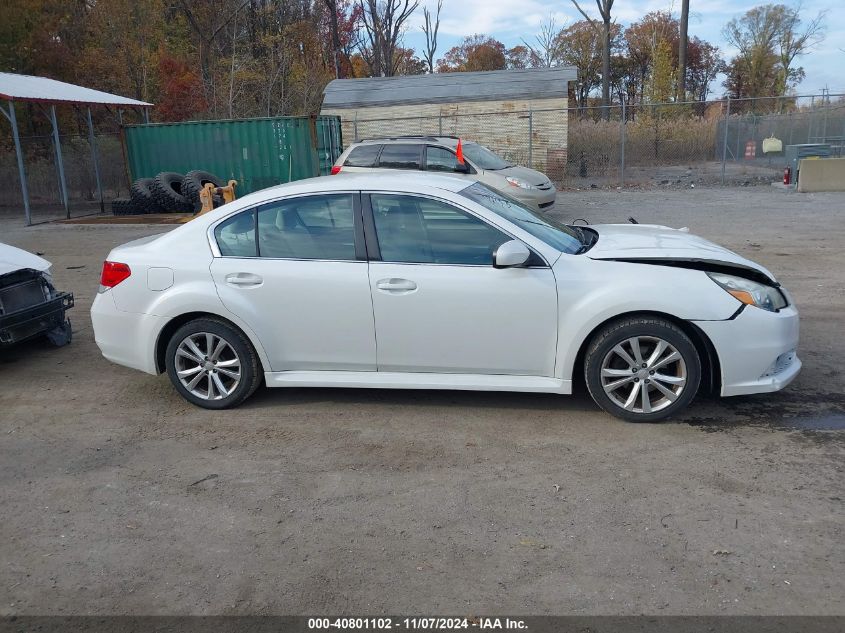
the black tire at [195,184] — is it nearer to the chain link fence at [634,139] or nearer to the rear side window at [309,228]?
the chain link fence at [634,139]

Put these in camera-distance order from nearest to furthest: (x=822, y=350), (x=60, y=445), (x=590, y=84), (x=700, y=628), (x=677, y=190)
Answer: (x=700, y=628) → (x=60, y=445) → (x=822, y=350) → (x=677, y=190) → (x=590, y=84)

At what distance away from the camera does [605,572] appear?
10.9 feet

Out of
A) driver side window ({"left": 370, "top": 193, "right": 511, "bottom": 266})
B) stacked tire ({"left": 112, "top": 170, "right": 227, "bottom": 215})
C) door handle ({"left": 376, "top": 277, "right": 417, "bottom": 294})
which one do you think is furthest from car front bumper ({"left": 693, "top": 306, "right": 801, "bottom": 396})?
stacked tire ({"left": 112, "top": 170, "right": 227, "bottom": 215})

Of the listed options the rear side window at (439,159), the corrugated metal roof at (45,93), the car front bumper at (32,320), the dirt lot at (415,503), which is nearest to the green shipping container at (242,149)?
the corrugated metal roof at (45,93)

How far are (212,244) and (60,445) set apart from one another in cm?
167

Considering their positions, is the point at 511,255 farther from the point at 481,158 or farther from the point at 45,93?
the point at 45,93

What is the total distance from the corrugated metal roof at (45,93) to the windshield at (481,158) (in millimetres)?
9450

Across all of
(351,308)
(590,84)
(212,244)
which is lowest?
(351,308)

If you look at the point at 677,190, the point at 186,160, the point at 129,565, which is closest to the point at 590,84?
the point at 677,190

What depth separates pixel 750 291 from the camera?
4.77 m

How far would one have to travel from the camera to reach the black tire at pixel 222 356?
207 inches

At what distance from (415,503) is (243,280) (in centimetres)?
209

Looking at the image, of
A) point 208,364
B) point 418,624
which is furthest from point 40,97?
point 418,624

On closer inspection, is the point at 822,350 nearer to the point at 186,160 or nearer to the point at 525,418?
the point at 525,418
